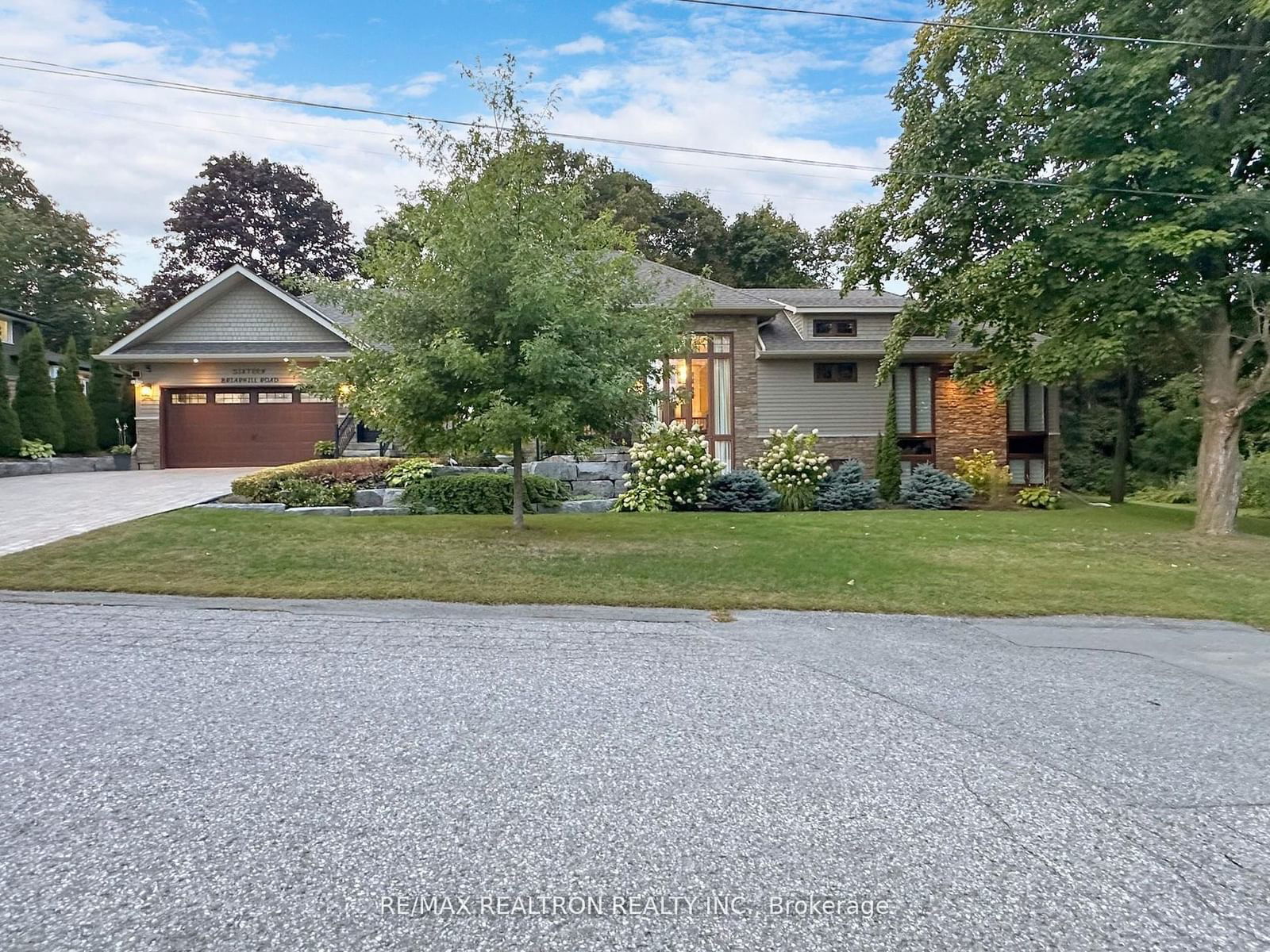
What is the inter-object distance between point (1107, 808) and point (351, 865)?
9.27ft

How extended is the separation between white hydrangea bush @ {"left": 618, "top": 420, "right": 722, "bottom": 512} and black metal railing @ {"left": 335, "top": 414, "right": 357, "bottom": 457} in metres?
8.77

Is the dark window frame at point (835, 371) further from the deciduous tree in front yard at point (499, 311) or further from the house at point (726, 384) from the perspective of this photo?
the deciduous tree in front yard at point (499, 311)

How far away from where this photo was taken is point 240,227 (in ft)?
119

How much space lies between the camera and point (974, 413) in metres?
18.0

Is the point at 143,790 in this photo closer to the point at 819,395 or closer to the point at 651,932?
the point at 651,932

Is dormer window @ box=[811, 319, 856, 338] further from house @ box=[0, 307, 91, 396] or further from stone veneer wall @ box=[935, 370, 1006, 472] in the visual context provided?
house @ box=[0, 307, 91, 396]

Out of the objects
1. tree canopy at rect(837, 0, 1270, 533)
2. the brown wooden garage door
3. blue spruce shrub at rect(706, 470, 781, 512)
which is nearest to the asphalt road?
tree canopy at rect(837, 0, 1270, 533)

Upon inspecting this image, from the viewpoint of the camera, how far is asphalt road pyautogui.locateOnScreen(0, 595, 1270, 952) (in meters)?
2.14

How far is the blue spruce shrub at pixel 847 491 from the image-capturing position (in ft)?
47.9

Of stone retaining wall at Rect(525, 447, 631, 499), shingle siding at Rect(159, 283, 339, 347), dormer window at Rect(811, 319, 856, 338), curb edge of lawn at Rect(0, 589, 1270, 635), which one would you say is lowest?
curb edge of lawn at Rect(0, 589, 1270, 635)

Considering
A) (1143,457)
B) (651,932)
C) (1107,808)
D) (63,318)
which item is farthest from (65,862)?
(63,318)

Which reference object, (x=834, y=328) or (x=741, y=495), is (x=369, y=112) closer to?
(x=741, y=495)

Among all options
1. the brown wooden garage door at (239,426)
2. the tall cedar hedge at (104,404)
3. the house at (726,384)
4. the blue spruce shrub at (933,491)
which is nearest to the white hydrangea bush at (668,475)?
the house at (726,384)

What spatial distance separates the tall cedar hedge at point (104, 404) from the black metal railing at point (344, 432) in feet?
25.1
